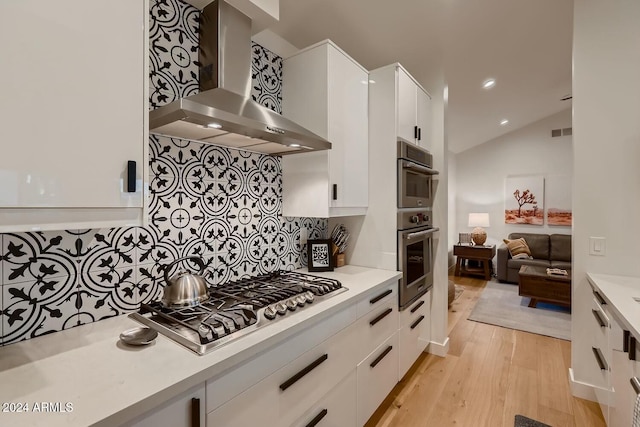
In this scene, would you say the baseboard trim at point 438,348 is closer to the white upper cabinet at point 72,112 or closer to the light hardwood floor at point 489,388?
the light hardwood floor at point 489,388

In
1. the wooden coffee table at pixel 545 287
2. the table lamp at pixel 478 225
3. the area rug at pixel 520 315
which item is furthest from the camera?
the table lamp at pixel 478 225

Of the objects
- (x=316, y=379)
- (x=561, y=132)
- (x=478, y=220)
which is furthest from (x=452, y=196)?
(x=316, y=379)

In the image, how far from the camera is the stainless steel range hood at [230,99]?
1239 millimetres

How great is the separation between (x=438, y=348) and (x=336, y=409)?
1610mm

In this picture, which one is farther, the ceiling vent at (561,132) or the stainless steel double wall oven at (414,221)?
the ceiling vent at (561,132)

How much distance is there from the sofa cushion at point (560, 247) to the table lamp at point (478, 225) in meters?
1.04

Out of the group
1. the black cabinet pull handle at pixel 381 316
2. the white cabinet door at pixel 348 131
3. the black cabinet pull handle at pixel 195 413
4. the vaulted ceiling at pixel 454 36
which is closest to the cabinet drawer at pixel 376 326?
the black cabinet pull handle at pixel 381 316

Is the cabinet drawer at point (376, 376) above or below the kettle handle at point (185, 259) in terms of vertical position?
below

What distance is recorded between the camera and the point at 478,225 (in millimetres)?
5812

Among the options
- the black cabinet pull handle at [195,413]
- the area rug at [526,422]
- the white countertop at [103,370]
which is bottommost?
the area rug at [526,422]

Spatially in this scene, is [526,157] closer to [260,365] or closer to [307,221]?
[307,221]

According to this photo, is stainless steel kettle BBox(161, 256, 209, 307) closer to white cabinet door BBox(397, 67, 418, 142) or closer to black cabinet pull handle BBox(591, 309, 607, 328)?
white cabinet door BBox(397, 67, 418, 142)

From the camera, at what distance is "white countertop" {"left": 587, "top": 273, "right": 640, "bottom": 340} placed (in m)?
1.22

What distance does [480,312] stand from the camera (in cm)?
384
